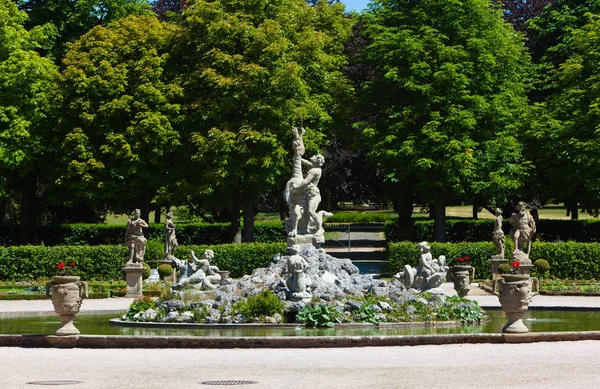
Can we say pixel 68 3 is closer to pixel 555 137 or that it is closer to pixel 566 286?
pixel 555 137

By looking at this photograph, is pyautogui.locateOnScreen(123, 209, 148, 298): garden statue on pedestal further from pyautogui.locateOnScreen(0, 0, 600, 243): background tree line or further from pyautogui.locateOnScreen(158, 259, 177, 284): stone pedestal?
pyautogui.locateOnScreen(0, 0, 600, 243): background tree line

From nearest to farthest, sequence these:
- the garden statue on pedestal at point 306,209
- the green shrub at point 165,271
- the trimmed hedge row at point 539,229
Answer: the garden statue on pedestal at point 306,209 → the green shrub at point 165,271 → the trimmed hedge row at point 539,229

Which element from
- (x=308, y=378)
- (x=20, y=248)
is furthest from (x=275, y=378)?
(x=20, y=248)

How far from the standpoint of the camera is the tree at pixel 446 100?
47.7 metres

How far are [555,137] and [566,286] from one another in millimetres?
12957

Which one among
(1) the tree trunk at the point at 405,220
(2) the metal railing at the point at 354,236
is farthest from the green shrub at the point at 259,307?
(2) the metal railing at the point at 354,236

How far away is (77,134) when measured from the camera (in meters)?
47.4

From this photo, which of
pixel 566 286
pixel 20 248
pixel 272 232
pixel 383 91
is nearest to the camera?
pixel 566 286

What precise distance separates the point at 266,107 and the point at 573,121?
526 inches

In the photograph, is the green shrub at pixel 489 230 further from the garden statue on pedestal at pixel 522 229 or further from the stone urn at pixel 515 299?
the stone urn at pixel 515 299

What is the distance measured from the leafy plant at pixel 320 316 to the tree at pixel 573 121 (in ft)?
81.6

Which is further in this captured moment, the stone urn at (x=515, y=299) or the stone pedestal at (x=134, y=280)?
the stone pedestal at (x=134, y=280)

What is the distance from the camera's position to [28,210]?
52.3 meters

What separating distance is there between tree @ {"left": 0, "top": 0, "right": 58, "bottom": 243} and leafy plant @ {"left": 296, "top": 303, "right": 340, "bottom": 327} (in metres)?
25.7
